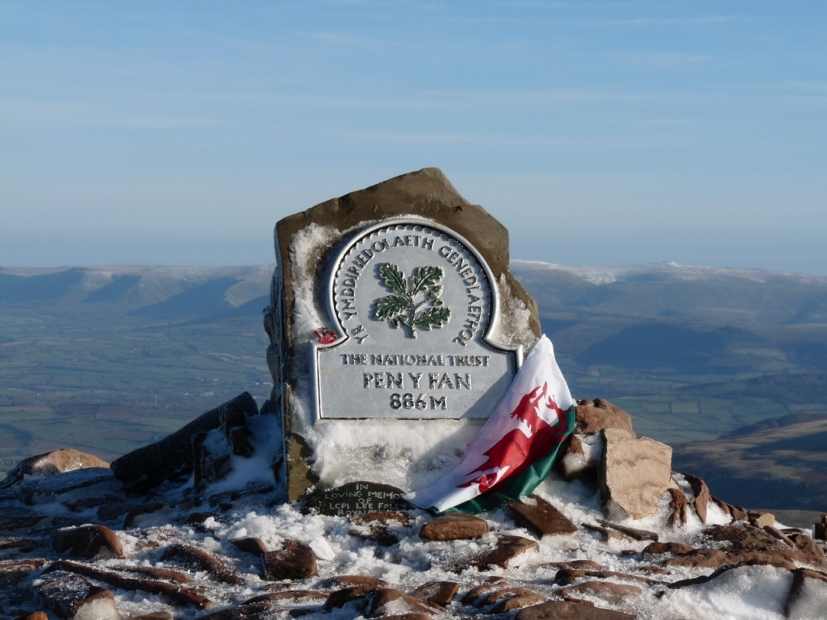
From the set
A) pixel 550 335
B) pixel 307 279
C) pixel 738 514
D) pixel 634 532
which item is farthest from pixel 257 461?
pixel 550 335

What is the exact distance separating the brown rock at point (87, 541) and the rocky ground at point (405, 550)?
0.02 metres

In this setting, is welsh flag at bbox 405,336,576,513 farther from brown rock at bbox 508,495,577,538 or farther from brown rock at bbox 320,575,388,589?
brown rock at bbox 320,575,388,589

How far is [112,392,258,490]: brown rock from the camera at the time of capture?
35.8ft

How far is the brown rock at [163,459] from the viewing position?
1092 centimetres

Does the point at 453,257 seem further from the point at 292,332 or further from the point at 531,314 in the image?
the point at 292,332

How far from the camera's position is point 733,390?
85938 millimetres

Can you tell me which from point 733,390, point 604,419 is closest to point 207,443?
point 604,419

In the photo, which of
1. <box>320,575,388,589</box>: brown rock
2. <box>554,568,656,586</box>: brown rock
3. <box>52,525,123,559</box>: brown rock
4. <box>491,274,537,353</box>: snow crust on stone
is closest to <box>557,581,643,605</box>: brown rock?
<box>554,568,656,586</box>: brown rock

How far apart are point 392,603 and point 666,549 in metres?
2.59

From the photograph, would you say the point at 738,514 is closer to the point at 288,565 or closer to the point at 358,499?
the point at 358,499

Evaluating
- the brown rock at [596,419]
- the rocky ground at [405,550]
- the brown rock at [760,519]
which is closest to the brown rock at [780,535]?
the rocky ground at [405,550]

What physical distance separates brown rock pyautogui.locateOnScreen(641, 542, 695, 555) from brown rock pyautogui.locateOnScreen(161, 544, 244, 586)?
9.83ft

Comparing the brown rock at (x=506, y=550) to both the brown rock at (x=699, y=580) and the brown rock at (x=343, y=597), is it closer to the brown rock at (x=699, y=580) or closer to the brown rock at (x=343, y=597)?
the brown rock at (x=699, y=580)

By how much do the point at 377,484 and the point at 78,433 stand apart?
5526 centimetres
